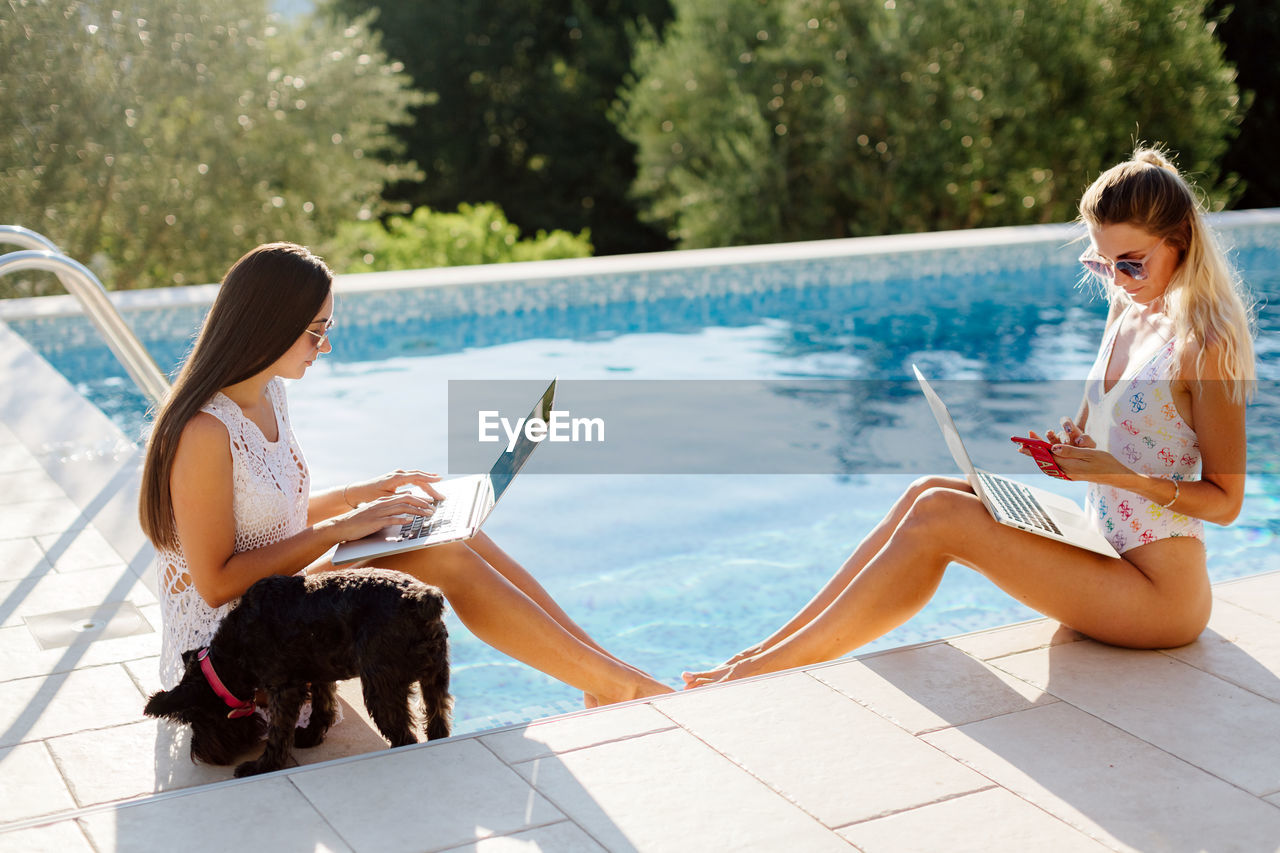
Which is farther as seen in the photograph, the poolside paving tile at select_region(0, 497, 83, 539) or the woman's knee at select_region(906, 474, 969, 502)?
the poolside paving tile at select_region(0, 497, 83, 539)

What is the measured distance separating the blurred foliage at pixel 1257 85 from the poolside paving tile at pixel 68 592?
15.2 meters

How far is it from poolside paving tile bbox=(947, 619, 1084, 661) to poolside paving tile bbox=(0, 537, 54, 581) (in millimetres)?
2825

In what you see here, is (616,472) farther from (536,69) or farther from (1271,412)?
(536,69)

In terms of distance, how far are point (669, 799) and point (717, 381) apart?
568cm

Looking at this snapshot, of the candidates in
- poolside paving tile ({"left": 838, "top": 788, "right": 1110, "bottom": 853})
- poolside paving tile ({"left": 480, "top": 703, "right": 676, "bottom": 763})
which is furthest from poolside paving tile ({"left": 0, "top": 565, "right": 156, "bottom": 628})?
poolside paving tile ({"left": 838, "top": 788, "right": 1110, "bottom": 853})

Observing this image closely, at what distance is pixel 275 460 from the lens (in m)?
Result: 2.71

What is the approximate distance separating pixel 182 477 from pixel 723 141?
12049mm

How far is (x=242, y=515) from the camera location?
2.65 metres

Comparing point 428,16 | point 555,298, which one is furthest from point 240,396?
point 428,16

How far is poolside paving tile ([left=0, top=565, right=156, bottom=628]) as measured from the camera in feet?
11.6

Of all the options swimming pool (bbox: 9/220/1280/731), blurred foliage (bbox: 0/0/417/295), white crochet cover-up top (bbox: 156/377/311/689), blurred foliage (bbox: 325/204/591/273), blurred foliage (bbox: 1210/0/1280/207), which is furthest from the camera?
blurred foliage (bbox: 1210/0/1280/207)

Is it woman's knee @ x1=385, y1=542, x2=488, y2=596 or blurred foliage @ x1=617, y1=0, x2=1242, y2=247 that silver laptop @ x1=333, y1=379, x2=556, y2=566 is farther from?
blurred foliage @ x1=617, y1=0, x2=1242, y2=247

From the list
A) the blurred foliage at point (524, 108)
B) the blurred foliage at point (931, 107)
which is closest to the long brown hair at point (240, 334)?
the blurred foliage at point (931, 107)

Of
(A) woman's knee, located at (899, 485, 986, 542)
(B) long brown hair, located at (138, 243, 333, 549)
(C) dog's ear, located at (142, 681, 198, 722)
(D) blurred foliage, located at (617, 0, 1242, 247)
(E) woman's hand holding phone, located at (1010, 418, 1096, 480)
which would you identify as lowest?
(C) dog's ear, located at (142, 681, 198, 722)
